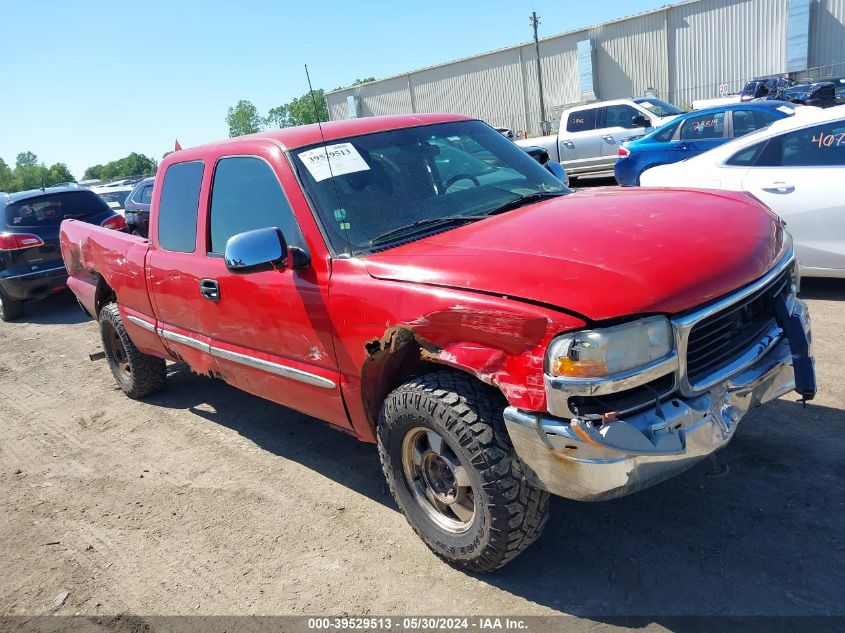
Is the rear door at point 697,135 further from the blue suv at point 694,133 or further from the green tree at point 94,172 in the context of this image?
the green tree at point 94,172

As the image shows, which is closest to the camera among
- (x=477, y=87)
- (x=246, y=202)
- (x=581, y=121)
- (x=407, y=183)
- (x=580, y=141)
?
(x=407, y=183)

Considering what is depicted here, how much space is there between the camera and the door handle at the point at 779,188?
595cm

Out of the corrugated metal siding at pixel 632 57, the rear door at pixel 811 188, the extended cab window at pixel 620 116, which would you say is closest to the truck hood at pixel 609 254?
the rear door at pixel 811 188

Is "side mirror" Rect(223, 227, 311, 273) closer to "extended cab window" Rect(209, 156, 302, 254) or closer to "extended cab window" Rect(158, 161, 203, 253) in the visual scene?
"extended cab window" Rect(209, 156, 302, 254)

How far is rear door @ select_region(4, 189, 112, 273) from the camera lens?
9809mm

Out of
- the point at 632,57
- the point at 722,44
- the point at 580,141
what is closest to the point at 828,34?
the point at 722,44

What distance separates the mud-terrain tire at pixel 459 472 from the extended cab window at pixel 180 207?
6.73 ft

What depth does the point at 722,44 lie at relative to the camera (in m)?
36.8

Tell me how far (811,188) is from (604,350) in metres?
4.48

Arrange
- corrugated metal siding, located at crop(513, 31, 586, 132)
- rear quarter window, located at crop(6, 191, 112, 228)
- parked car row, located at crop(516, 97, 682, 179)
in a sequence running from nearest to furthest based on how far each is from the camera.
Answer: rear quarter window, located at crop(6, 191, 112, 228)
parked car row, located at crop(516, 97, 682, 179)
corrugated metal siding, located at crop(513, 31, 586, 132)

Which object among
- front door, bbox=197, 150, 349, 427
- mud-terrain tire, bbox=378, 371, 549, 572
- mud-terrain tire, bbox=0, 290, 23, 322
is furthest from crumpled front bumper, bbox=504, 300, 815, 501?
mud-terrain tire, bbox=0, 290, 23, 322

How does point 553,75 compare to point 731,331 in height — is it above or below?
above

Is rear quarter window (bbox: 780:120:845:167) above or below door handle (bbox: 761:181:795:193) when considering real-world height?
above

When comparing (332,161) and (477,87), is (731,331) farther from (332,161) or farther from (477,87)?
(477,87)
